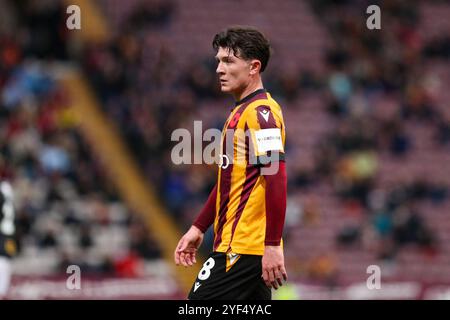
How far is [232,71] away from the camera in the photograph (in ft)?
19.0

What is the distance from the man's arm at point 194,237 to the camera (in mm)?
6023

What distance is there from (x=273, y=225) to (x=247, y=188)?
353 mm

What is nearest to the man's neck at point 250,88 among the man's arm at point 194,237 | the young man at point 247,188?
the young man at point 247,188

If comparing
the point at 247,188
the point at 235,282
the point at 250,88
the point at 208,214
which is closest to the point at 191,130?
the point at 208,214

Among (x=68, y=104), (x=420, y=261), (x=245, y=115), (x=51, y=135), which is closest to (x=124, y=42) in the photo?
(x=68, y=104)

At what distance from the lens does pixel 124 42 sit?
19.2 m

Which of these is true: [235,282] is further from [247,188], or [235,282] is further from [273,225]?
[247,188]

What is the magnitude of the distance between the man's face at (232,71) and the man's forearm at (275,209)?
0.71 m

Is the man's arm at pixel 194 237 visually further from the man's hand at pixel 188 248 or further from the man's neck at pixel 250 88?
the man's neck at pixel 250 88

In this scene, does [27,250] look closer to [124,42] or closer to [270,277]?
[124,42]

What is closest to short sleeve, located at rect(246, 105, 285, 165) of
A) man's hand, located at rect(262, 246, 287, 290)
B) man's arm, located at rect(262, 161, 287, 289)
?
man's arm, located at rect(262, 161, 287, 289)

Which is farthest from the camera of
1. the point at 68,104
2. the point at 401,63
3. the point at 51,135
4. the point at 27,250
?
the point at 401,63

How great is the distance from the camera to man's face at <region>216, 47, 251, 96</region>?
5.77 metres

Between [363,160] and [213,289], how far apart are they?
13.6 m
